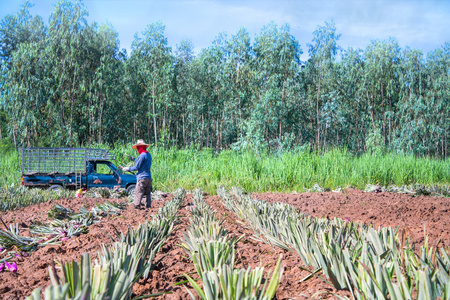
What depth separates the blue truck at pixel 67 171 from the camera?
33.5ft

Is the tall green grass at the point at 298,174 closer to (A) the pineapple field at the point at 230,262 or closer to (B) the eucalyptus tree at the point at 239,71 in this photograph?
(A) the pineapple field at the point at 230,262

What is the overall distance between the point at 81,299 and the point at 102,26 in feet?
89.0

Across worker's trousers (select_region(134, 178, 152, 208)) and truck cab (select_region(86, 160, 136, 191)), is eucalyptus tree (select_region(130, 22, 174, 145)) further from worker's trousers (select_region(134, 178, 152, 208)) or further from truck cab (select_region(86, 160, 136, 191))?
worker's trousers (select_region(134, 178, 152, 208))

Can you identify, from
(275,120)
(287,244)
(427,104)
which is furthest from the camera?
(427,104)

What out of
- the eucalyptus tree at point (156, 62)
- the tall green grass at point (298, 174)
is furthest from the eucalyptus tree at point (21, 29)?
the tall green grass at point (298, 174)

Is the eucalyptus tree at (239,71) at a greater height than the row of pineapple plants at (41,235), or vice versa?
the eucalyptus tree at (239,71)

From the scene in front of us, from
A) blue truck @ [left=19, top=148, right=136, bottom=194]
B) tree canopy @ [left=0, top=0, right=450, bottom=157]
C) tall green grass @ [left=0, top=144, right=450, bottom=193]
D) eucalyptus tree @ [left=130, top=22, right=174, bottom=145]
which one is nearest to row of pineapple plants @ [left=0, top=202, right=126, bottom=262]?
tall green grass @ [left=0, top=144, right=450, bottom=193]

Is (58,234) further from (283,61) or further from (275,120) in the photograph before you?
(283,61)

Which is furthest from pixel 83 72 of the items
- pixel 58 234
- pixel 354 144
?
pixel 354 144

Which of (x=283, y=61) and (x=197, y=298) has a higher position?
(x=283, y=61)

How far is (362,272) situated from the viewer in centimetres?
139

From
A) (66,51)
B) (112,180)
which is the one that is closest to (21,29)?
(66,51)

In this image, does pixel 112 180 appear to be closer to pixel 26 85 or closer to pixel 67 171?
pixel 67 171

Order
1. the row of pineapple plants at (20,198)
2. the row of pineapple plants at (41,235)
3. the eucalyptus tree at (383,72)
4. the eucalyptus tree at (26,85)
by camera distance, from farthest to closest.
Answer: the eucalyptus tree at (383,72), the eucalyptus tree at (26,85), the row of pineapple plants at (20,198), the row of pineapple plants at (41,235)
